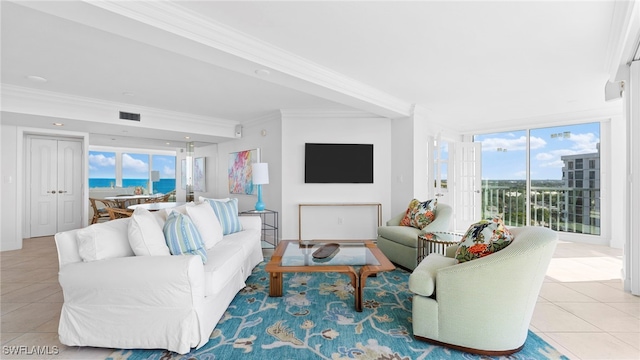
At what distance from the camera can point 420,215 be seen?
3861mm

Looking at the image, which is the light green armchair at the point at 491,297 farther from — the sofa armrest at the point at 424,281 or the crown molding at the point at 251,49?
the crown molding at the point at 251,49

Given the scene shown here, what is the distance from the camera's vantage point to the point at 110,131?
5.18 meters

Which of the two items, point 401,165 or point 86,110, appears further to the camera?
point 401,165

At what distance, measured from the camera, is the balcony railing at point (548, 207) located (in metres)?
5.15

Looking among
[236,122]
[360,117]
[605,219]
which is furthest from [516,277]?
[236,122]

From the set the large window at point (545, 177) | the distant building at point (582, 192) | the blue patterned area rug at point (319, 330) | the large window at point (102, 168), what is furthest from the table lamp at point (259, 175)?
the large window at point (102, 168)

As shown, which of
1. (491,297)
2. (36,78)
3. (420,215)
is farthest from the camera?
(420,215)

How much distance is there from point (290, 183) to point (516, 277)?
12.2 feet

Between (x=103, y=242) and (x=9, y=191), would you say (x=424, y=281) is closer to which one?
(x=103, y=242)

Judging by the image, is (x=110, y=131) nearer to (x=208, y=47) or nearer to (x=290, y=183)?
(x=290, y=183)

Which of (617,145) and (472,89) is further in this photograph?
(617,145)

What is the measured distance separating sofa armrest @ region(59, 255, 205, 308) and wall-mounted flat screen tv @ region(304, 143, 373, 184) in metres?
3.24

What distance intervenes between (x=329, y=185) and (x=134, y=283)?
3.53 metres

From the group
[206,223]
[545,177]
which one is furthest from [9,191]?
[545,177]
